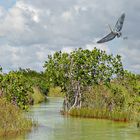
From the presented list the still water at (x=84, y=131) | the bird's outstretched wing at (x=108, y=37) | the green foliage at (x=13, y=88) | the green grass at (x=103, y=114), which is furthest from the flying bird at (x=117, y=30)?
the green grass at (x=103, y=114)

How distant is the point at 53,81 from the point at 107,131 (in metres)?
11.8

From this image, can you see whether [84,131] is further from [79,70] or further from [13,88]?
[79,70]

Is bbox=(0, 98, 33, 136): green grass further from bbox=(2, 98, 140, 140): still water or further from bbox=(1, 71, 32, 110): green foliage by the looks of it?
bbox=(1, 71, 32, 110): green foliage

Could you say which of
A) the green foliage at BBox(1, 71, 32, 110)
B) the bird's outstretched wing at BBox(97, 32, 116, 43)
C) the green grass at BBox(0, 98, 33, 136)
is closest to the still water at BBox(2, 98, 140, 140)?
the green grass at BBox(0, 98, 33, 136)

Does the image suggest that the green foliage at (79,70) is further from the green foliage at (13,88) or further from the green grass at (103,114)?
the green foliage at (13,88)

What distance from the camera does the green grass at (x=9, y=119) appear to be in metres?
17.9

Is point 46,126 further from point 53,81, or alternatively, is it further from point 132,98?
point 53,81

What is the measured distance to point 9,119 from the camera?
1798cm

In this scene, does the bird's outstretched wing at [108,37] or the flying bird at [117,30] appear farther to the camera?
the flying bird at [117,30]

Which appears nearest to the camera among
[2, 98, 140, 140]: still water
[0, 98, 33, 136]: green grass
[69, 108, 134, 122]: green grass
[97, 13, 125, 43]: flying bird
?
[97, 13, 125, 43]: flying bird

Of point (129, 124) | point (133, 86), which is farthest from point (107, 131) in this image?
point (133, 86)

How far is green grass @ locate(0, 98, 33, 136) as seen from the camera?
58.6ft

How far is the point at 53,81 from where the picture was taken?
32250 millimetres

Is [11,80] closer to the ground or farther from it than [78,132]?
farther from it
